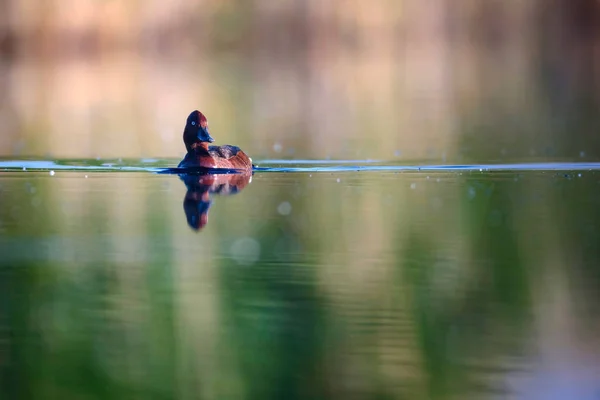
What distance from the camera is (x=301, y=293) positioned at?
901cm

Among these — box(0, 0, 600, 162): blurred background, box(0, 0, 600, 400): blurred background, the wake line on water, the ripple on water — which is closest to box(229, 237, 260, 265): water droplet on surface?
box(0, 0, 600, 400): blurred background

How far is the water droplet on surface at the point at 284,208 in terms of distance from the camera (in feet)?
43.4

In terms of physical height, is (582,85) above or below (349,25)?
below

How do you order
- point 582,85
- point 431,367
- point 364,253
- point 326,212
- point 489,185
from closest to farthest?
point 431,367 → point 364,253 → point 326,212 → point 489,185 → point 582,85

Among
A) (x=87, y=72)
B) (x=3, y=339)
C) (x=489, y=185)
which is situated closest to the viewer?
(x=3, y=339)

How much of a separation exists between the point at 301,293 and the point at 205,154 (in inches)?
346

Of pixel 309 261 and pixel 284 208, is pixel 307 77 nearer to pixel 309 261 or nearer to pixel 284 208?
pixel 284 208

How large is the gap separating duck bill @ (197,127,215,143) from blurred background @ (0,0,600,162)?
247cm

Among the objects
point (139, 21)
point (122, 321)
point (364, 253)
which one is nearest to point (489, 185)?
point (364, 253)

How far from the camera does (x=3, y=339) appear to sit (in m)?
7.87

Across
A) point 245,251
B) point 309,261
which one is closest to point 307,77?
point 245,251

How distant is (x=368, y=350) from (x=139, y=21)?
53.7 meters

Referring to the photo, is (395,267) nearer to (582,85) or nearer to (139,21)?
(582,85)

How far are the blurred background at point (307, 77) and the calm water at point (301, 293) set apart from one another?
259 inches
